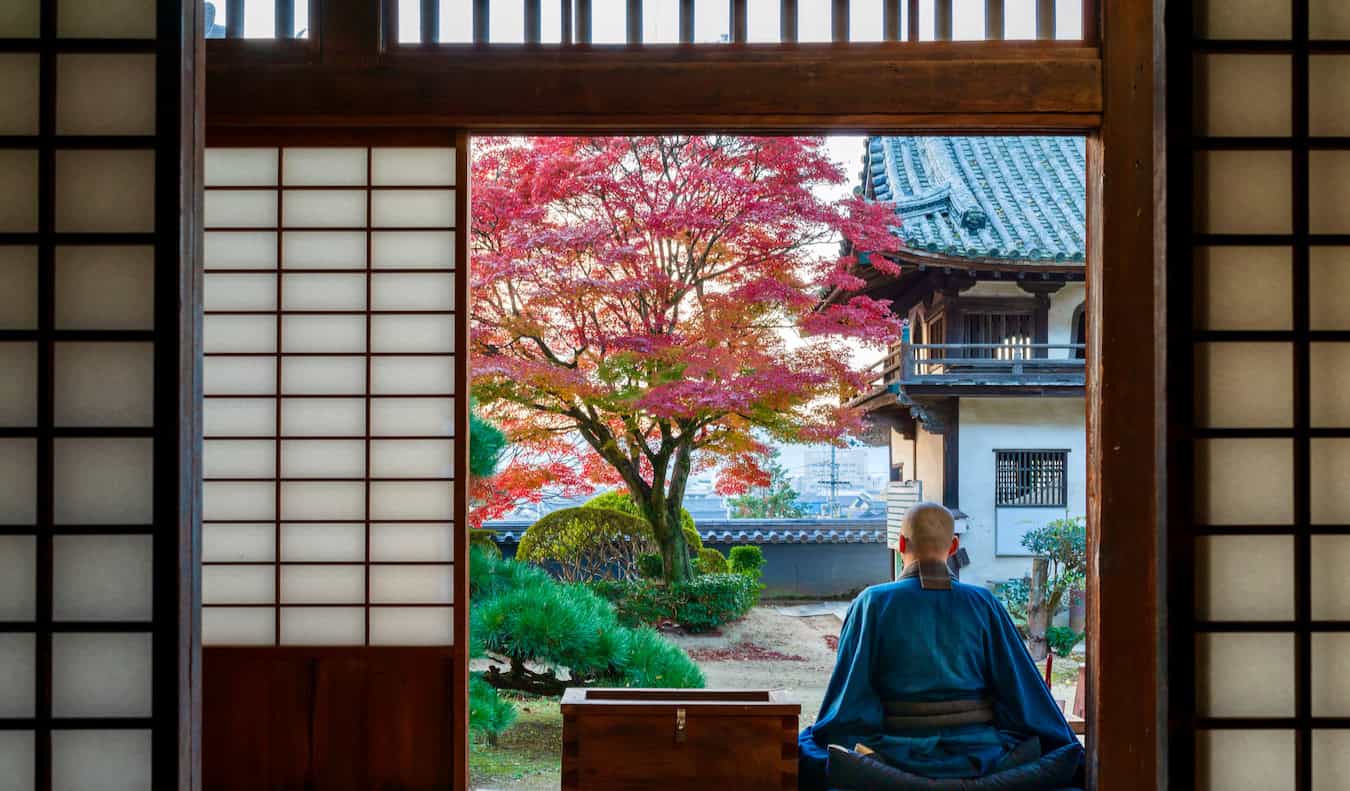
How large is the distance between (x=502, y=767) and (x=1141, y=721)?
310cm

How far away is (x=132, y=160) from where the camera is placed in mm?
1739

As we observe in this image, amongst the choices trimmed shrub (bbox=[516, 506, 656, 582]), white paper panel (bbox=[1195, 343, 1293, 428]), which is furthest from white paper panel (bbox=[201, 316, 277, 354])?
trimmed shrub (bbox=[516, 506, 656, 582])

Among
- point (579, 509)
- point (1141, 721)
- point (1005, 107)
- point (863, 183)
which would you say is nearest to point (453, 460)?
point (1005, 107)

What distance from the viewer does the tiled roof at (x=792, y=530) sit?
34.1ft

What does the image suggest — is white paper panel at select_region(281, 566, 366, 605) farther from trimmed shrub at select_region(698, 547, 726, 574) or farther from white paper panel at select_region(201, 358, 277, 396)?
trimmed shrub at select_region(698, 547, 726, 574)

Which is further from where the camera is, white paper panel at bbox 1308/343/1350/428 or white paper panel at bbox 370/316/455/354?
white paper panel at bbox 370/316/455/354

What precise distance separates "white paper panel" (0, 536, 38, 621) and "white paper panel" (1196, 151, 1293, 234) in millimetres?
2137

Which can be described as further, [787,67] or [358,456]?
[358,456]

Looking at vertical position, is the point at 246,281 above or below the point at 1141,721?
above

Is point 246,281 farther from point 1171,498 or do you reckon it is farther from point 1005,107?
point 1171,498

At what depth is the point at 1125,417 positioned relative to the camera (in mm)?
2830

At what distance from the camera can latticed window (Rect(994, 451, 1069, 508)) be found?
9.26 meters

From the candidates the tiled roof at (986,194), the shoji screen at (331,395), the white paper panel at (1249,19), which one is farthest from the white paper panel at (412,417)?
the tiled roof at (986,194)

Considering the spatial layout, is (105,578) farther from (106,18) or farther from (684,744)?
(684,744)
